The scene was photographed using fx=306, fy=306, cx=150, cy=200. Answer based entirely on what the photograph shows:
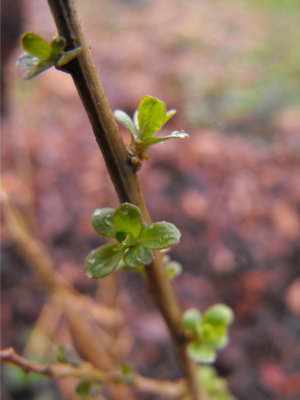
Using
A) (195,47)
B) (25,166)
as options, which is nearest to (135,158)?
(25,166)

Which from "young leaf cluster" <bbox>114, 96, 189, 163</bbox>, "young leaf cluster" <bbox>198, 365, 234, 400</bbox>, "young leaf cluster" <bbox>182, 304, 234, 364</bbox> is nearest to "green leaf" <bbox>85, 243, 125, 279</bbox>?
"young leaf cluster" <bbox>114, 96, 189, 163</bbox>

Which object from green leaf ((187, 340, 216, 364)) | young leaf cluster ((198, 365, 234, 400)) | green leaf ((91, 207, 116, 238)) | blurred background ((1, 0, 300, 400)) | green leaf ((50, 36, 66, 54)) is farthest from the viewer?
blurred background ((1, 0, 300, 400))

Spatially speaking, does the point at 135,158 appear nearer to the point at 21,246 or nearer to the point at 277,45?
the point at 21,246

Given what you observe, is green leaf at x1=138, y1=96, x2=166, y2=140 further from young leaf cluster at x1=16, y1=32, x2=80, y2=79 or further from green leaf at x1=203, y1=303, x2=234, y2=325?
green leaf at x1=203, y1=303, x2=234, y2=325

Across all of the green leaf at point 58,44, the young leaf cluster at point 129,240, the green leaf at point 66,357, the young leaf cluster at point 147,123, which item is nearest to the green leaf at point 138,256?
the young leaf cluster at point 129,240

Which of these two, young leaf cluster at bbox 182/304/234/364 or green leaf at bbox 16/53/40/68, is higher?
green leaf at bbox 16/53/40/68

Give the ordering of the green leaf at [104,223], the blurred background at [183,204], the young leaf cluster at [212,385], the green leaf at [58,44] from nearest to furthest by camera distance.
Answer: the green leaf at [58,44], the green leaf at [104,223], the young leaf cluster at [212,385], the blurred background at [183,204]

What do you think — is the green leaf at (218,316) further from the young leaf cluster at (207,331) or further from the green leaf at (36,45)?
the green leaf at (36,45)
